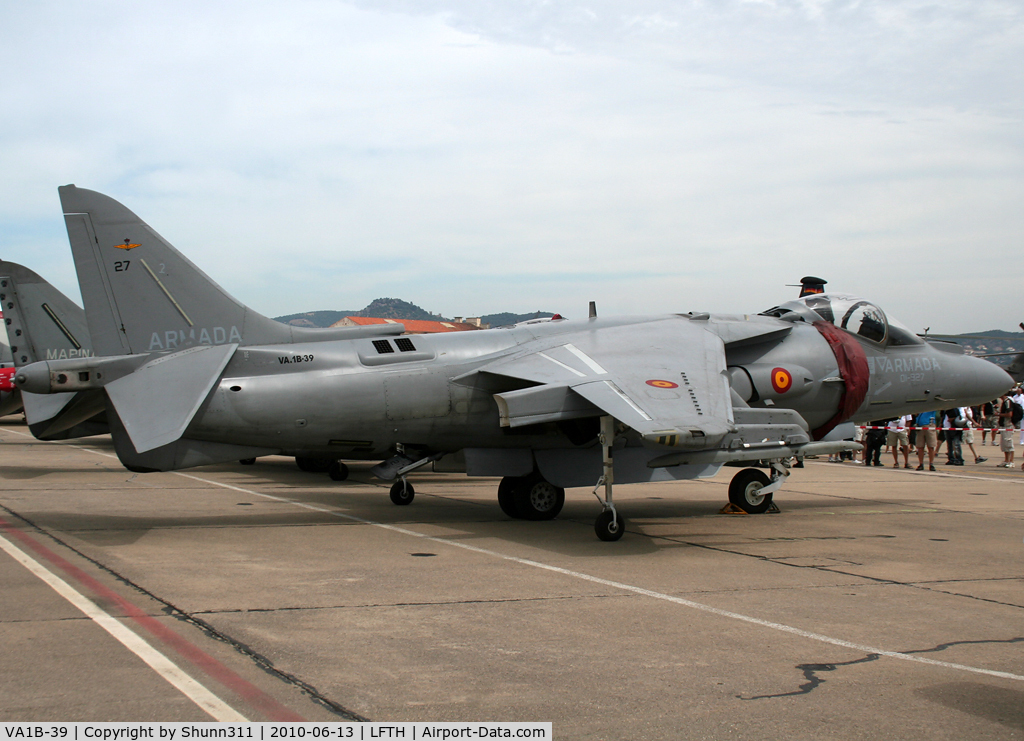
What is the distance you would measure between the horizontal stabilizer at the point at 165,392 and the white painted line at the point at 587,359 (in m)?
4.50

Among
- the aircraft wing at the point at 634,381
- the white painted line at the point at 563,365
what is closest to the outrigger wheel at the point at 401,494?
the aircraft wing at the point at 634,381

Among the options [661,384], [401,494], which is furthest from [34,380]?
[661,384]

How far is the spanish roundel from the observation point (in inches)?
535

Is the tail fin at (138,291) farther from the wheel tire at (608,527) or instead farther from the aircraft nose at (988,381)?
the aircraft nose at (988,381)

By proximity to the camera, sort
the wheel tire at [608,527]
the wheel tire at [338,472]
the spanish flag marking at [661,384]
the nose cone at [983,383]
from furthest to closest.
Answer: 1. the wheel tire at [338,472]
2. the nose cone at [983,383]
3. the wheel tire at [608,527]
4. the spanish flag marking at [661,384]

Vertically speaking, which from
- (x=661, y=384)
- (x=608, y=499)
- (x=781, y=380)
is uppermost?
(x=781, y=380)

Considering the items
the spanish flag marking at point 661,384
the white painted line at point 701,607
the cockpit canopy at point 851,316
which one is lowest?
the white painted line at point 701,607

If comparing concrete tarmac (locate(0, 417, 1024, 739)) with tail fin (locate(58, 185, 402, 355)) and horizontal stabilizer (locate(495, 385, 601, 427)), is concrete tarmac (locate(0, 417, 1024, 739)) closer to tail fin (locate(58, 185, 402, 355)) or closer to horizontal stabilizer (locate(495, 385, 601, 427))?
horizontal stabilizer (locate(495, 385, 601, 427))

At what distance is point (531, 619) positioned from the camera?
7.04 metres

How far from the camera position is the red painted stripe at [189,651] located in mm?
4871

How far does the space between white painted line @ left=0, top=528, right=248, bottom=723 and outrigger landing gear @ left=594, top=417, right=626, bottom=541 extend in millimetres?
5658

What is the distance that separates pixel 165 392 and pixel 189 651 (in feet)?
17.5

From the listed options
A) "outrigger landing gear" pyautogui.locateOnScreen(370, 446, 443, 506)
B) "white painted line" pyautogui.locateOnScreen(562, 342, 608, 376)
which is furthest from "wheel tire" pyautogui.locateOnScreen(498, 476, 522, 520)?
"white painted line" pyautogui.locateOnScreen(562, 342, 608, 376)

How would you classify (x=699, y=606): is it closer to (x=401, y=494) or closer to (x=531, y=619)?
(x=531, y=619)
